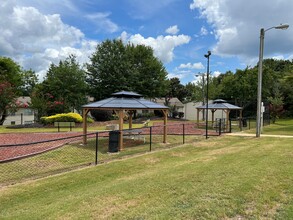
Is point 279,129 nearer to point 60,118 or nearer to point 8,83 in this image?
point 60,118

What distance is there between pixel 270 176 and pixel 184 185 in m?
2.20

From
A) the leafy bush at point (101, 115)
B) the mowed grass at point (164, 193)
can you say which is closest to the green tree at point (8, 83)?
the leafy bush at point (101, 115)

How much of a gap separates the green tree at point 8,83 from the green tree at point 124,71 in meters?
10.4

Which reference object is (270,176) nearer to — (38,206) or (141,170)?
(141,170)

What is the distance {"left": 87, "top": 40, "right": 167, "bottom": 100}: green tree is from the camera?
1384 inches

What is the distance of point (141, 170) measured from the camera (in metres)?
7.64

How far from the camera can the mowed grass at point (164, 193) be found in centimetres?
423

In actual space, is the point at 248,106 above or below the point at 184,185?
above

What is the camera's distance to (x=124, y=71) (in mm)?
35656

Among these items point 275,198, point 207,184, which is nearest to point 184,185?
point 207,184

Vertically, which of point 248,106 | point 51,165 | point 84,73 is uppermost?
point 84,73

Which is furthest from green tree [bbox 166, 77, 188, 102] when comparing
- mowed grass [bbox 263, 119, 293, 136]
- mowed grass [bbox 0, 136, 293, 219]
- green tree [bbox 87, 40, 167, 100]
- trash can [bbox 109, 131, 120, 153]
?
mowed grass [bbox 0, 136, 293, 219]

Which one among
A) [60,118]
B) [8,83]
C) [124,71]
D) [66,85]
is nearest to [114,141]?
[60,118]

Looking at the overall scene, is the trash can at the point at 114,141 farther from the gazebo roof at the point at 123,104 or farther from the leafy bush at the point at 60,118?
the leafy bush at the point at 60,118
